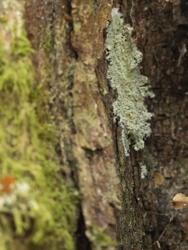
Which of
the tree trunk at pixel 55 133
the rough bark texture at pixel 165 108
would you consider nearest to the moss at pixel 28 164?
the tree trunk at pixel 55 133

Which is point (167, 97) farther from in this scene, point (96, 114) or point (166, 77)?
point (96, 114)

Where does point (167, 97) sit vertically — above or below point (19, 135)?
above

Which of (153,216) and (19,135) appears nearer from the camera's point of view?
(19,135)

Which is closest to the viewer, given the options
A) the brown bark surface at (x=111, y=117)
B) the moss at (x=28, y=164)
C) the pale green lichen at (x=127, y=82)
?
the moss at (x=28, y=164)

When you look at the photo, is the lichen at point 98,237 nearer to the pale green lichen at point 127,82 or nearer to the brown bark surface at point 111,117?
the brown bark surface at point 111,117

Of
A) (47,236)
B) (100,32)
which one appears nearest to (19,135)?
(47,236)

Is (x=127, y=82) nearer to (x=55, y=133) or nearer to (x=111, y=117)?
(x=111, y=117)
